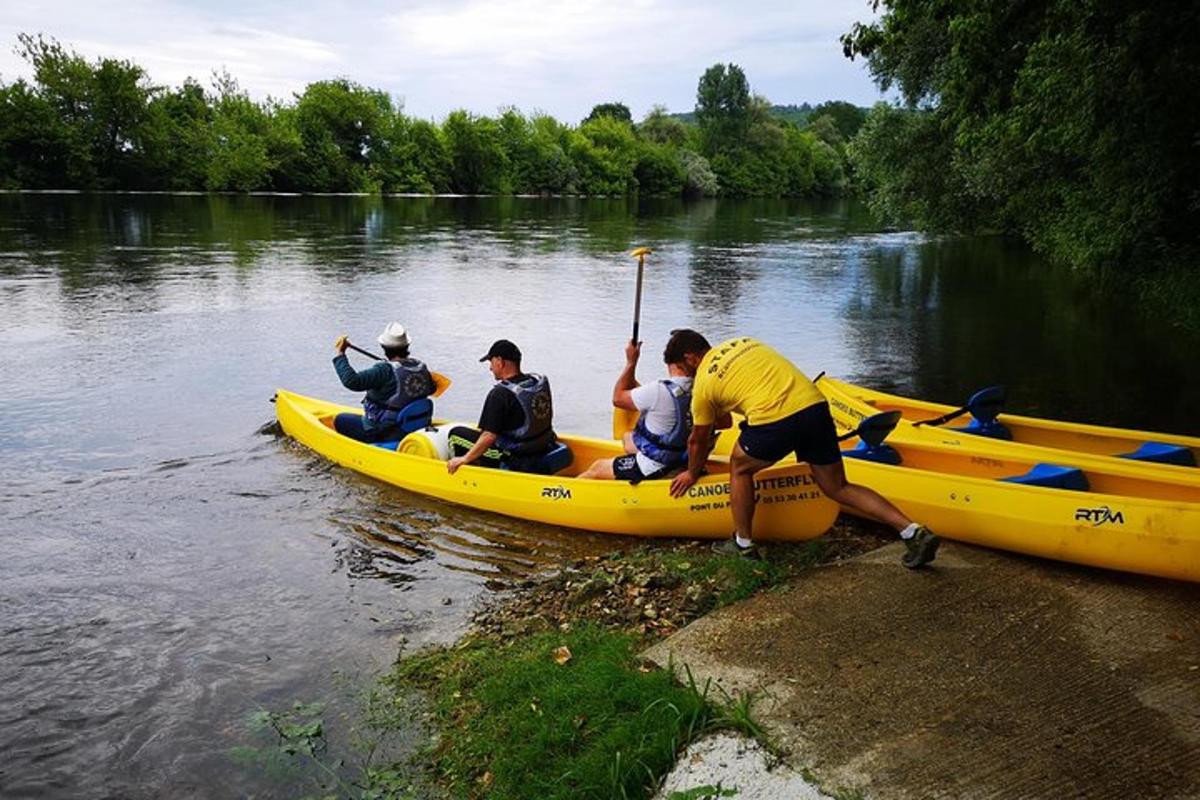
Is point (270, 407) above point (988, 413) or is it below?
below

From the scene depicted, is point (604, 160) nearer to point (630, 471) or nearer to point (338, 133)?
point (338, 133)

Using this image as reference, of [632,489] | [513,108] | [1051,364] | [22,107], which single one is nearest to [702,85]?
[513,108]

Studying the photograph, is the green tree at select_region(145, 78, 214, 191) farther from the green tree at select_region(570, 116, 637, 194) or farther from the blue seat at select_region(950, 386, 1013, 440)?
the blue seat at select_region(950, 386, 1013, 440)

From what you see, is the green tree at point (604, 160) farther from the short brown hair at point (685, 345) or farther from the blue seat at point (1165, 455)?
the short brown hair at point (685, 345)

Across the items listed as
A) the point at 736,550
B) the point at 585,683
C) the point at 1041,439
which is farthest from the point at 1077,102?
the point at 585,683

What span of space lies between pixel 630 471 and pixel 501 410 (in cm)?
127

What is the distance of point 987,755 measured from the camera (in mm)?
3980

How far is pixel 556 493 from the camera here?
7.98 m

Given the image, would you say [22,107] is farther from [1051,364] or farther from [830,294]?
[1051,364]

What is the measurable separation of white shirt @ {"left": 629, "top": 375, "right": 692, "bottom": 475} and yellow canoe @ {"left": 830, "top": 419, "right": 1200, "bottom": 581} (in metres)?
1.48

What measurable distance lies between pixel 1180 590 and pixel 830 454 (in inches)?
89.1

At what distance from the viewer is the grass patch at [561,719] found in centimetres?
413

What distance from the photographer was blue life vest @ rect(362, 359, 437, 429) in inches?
376

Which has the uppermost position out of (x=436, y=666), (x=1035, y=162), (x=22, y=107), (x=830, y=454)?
(x=22, y=107)
